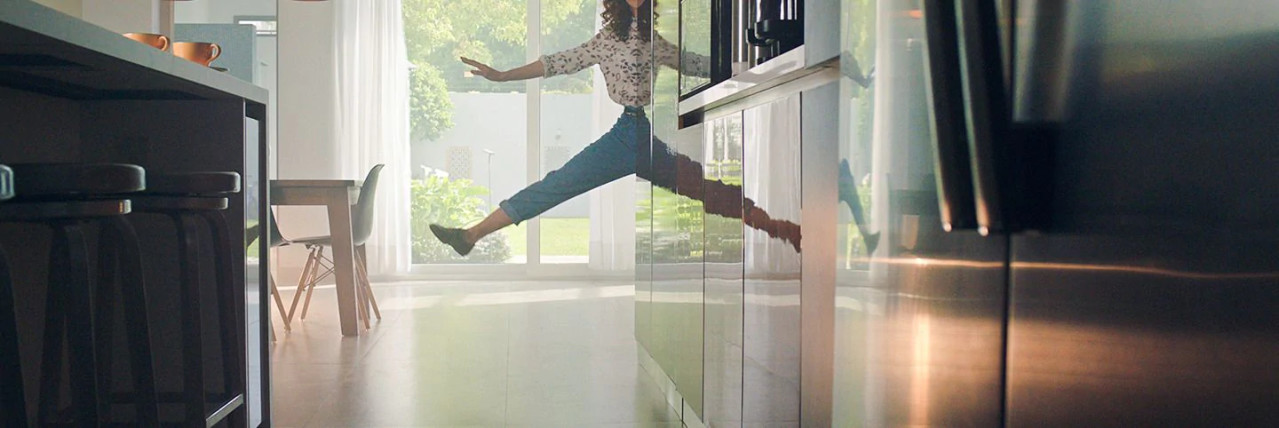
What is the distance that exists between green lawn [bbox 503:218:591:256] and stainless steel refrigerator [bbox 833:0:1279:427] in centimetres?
668

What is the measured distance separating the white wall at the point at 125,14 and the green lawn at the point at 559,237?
3.05 metres

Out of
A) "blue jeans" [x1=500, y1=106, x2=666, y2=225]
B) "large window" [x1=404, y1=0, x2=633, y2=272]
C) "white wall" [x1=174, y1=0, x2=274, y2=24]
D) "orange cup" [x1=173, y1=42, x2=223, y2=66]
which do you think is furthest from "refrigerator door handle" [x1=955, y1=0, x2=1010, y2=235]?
"white wall" [x1=174, y1=0, x2=274, y2=24]

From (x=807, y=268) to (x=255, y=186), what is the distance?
144 cm

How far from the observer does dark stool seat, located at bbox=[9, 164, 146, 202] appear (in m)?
1.39

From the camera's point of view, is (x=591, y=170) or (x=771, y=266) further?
(x=591, y=170)

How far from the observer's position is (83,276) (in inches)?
60.7

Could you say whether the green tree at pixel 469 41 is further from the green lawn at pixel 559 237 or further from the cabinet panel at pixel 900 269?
the cabinet panel at pixel 900 269

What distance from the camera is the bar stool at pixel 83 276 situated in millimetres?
1427

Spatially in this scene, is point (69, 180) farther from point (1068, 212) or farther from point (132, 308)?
point (1068, 212)

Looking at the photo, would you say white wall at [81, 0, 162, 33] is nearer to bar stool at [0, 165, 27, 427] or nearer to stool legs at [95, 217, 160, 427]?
stool legs at [95, 217, 160, 427]

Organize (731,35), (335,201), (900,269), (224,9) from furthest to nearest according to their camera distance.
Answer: (224,9) → (335,201) → (731,35) → (900,269)

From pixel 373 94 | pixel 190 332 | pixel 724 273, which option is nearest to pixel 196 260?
pixel 190 332

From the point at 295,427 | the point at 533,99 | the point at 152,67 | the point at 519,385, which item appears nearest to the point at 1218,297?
the point at 152,67

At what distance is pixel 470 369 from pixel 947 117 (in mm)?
3167
